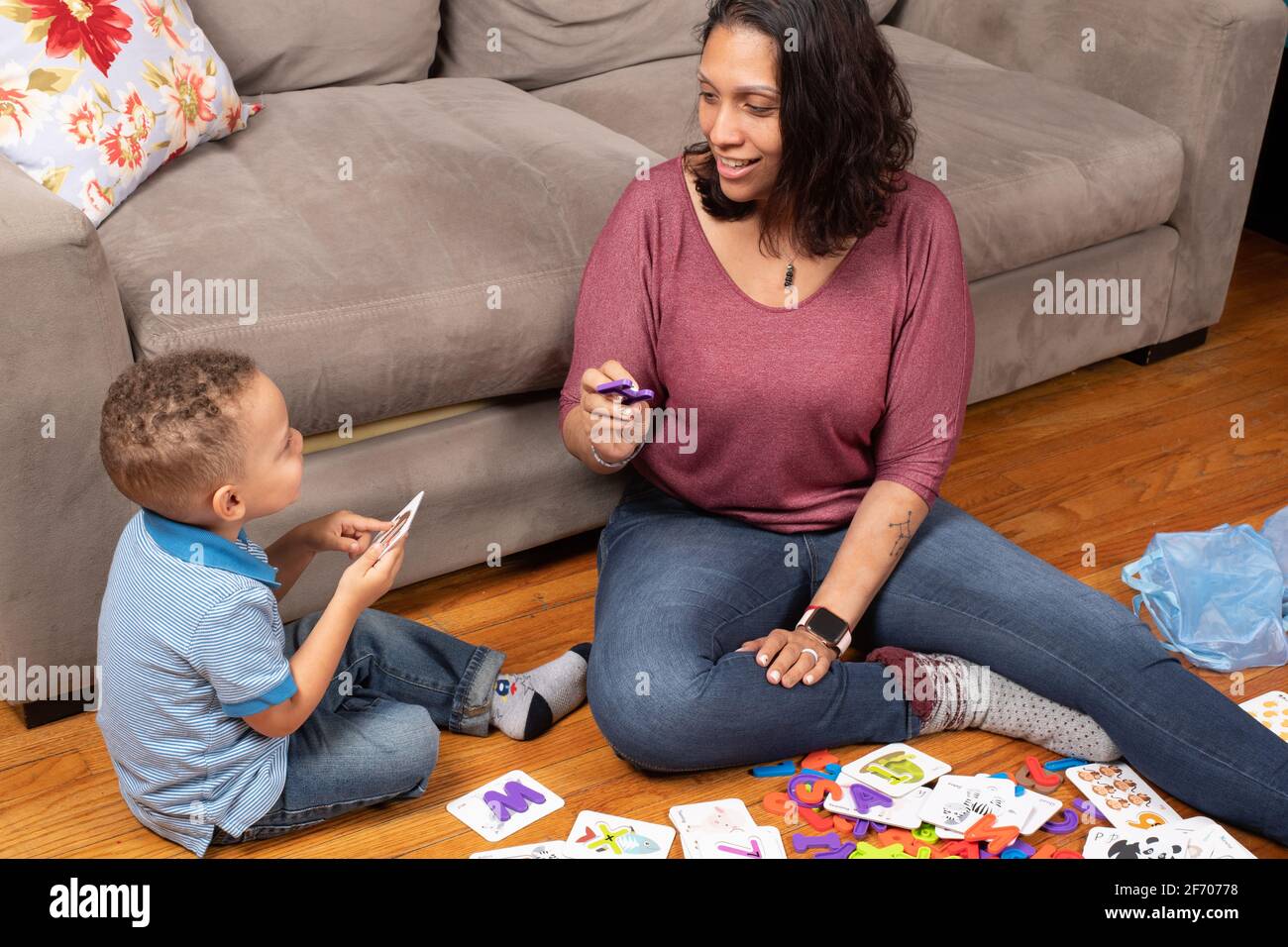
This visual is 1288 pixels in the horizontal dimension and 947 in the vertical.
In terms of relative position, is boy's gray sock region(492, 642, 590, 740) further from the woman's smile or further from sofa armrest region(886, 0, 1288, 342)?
sofa armrest region(886, 0, 1288, 342)

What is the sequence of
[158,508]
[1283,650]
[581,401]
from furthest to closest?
1. [1283,650]
2. [581,401]
3. [158,508]

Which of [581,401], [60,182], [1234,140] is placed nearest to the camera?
[581,401]

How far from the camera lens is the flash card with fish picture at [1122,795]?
1670 mm

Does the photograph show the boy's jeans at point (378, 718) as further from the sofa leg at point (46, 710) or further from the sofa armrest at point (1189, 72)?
the sofa armrest at point (1189, 72)

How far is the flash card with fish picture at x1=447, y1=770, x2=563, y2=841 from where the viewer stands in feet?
5.45

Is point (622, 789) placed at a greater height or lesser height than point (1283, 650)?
lesser

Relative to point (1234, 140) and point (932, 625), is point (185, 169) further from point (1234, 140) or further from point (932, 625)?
point (1234, 140)

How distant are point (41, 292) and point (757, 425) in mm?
864

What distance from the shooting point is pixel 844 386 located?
174 centimetres

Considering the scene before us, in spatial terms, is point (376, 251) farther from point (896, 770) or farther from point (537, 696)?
point (896, 770)

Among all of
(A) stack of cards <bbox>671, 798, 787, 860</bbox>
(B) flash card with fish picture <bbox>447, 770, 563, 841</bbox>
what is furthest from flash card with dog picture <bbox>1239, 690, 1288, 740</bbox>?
(B) flash card with fish picture <bbox>447, 770, 563, 841</bbox>

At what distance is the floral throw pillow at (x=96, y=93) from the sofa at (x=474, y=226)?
60 millimetres
